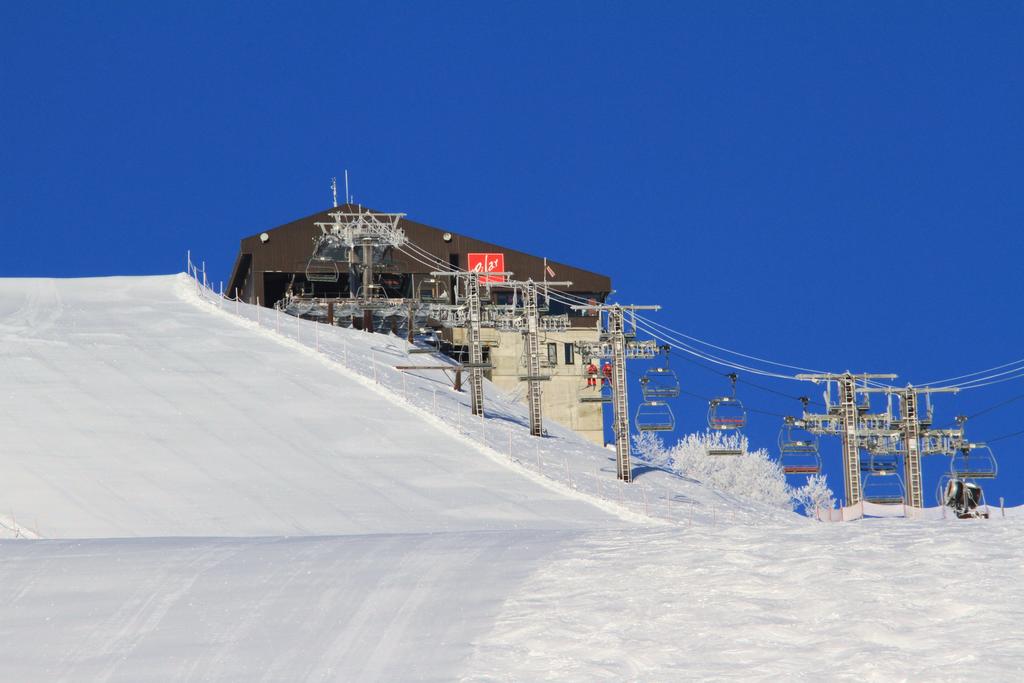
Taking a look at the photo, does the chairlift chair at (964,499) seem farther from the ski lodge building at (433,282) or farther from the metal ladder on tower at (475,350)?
the ski lodge building at (433,282)

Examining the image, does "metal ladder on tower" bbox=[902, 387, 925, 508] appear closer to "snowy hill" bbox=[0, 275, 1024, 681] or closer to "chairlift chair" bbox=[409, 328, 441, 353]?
"snowy hill" bbox=[0, 275, 1024, 681]

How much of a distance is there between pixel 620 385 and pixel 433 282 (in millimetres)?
31688

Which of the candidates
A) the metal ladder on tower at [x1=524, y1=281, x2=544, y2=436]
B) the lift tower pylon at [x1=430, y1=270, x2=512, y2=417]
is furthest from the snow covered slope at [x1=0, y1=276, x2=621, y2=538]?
the metal ladder on tower at [x1=524, y1=281, x2=544, y2=436]

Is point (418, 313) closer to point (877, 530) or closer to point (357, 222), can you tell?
point (357, 222)

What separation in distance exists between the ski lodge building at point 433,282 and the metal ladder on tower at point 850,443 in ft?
108

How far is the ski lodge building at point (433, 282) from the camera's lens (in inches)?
3179

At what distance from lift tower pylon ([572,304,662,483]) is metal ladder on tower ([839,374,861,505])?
7084 millimetres

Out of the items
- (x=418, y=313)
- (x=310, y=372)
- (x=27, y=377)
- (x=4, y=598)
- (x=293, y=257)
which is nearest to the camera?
(x=4, y=598)

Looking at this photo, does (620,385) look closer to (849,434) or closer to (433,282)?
(849,434)

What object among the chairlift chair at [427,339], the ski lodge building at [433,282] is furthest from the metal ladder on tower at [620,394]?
the ski lodge building at [433,282]

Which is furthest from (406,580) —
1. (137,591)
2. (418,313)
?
(418,313)

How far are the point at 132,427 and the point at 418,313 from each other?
2752 centimetres

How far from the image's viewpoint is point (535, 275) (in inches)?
3339

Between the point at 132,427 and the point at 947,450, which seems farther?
the point at 947,450
